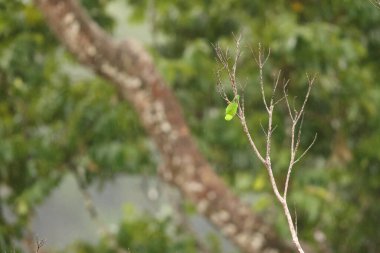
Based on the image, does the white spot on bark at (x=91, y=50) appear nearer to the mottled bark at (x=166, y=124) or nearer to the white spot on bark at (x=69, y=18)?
the mottled bark at (x=166, y=124)

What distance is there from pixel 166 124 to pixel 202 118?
61.0 inches

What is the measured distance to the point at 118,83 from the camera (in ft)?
17.6

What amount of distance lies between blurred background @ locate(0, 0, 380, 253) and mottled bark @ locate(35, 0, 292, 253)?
0.98ft

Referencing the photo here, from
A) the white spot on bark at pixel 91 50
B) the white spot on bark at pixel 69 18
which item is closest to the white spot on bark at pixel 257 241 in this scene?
the white spot on bark at pixel 91 50

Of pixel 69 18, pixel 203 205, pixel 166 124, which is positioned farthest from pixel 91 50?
pixel 203 205

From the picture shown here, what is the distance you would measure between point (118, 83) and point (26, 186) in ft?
5.23

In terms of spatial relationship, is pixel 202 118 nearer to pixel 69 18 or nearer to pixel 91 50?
pixel 91 50

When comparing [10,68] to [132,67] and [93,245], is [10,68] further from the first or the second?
[93,245]

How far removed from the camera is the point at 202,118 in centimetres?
685

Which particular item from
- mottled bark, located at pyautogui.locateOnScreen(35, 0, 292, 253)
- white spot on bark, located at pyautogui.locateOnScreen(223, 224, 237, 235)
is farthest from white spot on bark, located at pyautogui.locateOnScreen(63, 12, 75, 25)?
white spot on bark, located at pyautogui.locateOnScreen(223, 224, 237, 235)

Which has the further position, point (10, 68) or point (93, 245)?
point (93, 245)


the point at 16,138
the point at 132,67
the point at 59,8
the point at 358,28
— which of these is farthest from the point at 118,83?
the point at 358,28

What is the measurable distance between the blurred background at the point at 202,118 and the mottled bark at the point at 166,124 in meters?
0.30

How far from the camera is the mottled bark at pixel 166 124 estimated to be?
5305 millimetres
